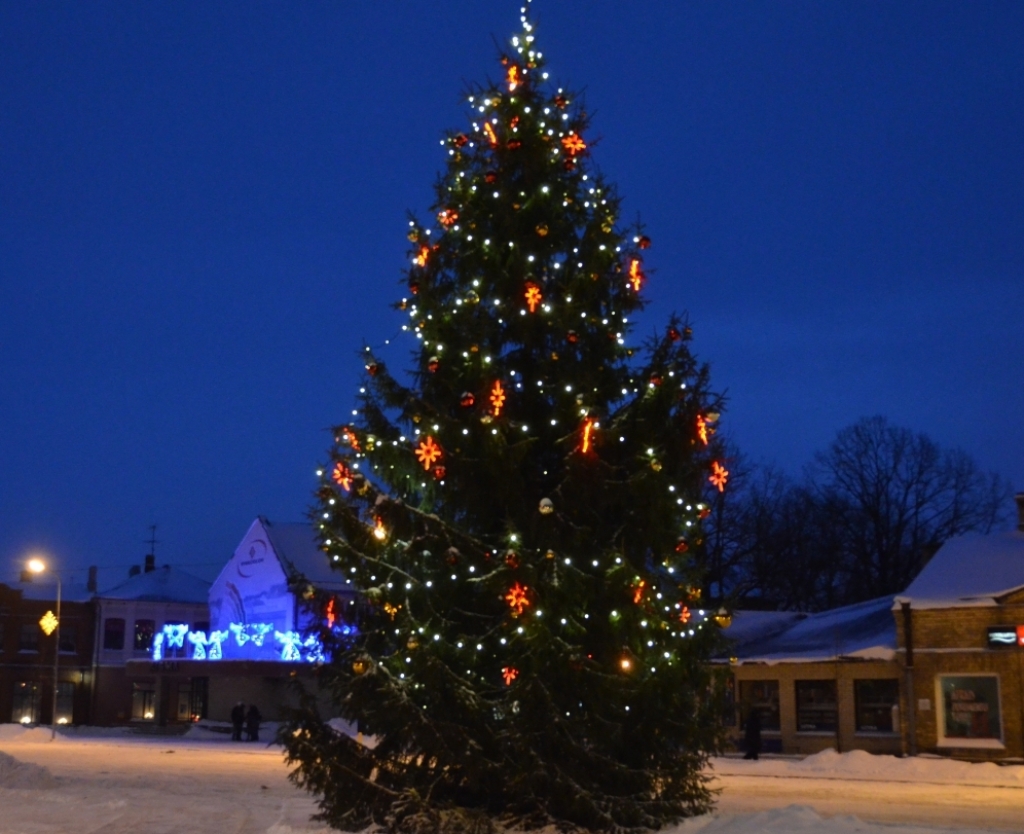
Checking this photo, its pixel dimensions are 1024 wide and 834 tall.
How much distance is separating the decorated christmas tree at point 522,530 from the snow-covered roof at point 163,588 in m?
63.4

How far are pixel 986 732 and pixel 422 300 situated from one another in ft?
85.9

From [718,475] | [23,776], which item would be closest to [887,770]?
[718,475]

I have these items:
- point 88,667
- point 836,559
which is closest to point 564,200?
point 836,559

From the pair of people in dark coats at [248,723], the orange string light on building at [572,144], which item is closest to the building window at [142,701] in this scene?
the pair of people in dark coats at [248,723]

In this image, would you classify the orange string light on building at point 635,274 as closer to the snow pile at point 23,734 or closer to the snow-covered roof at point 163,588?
the snow pile at point 23,734

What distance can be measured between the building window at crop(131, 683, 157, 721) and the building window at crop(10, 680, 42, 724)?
202 inches

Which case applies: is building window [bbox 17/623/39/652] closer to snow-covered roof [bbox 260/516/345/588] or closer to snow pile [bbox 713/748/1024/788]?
snow-covered roof [bbox 260/516/345/588]

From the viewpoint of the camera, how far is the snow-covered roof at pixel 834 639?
3931cm

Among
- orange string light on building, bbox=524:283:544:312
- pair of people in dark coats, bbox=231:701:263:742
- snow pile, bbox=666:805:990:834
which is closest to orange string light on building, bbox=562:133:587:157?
orange string light on building, bbox=524:283:544:312

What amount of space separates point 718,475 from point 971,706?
24147mm

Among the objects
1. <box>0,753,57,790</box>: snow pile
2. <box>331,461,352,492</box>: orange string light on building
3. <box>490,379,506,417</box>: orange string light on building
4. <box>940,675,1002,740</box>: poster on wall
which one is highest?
<box>490,379,506,417</box>: orange string light on building

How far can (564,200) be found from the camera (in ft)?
52.0

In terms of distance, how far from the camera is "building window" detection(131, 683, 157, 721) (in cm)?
7206

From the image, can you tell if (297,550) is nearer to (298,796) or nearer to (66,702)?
(66,702)
